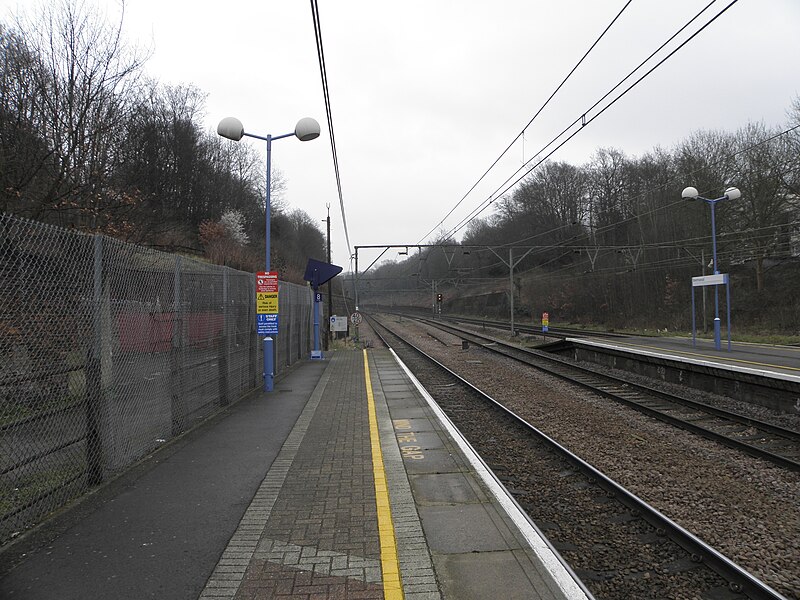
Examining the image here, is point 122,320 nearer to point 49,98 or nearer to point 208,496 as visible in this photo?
point 208,496

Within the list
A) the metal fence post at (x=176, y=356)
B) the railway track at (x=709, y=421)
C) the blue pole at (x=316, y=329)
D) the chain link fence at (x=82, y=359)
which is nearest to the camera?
the chain link fence at (x=82, y=359)

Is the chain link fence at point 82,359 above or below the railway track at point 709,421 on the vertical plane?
above

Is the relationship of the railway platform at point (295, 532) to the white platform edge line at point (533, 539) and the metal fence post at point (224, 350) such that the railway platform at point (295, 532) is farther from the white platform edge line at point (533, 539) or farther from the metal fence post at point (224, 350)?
Result: the metal fence post at point (224, 350)

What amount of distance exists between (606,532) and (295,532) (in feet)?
9.44

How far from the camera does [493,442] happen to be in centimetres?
850

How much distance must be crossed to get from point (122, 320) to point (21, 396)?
151 centimetres

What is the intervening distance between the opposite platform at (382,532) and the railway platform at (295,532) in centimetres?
1

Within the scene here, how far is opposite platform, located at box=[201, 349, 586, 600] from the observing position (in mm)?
3367

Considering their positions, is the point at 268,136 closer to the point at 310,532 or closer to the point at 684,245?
the point at 310,532

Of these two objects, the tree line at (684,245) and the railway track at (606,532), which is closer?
the railway track at (606,532)

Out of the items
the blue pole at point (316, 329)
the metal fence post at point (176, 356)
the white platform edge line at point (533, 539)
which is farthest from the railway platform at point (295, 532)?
the blue pole at point (316, 329)

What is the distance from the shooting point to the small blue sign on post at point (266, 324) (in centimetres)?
1159

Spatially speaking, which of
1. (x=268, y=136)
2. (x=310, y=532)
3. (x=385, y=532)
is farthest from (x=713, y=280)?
(x=310, y=532)

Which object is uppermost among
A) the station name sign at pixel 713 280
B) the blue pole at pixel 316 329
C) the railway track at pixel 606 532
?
the station name sign at pixel 713 280
